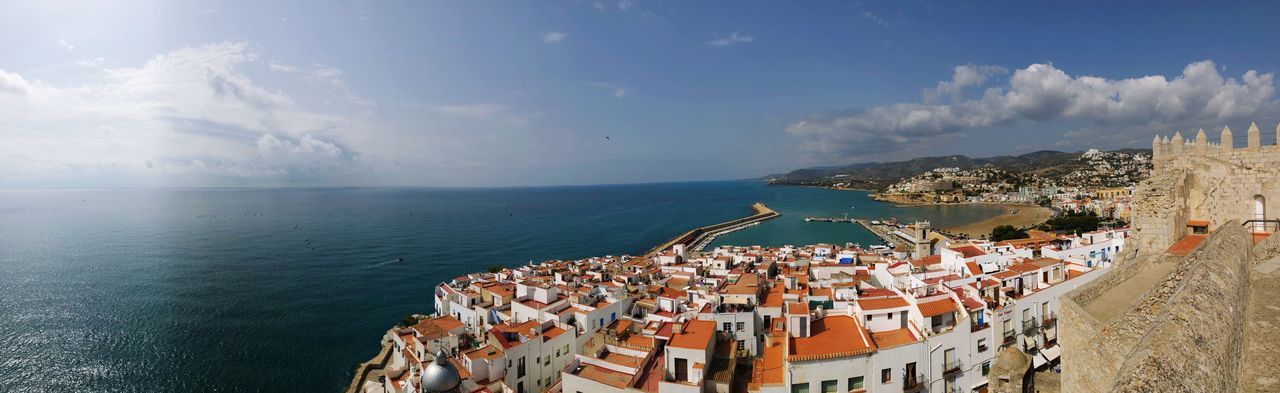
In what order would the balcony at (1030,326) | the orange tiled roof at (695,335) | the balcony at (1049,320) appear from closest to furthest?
the orange tiled roof at (695,335)
the balcony at (1030,326)
the balcony at (1049,320)

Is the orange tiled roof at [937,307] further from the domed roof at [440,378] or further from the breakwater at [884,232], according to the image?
the breakwater at [884,232]

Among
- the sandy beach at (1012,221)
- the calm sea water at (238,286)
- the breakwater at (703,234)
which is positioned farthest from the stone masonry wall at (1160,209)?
the sandy beach at (1012,221)

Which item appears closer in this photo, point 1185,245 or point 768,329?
point 1185,245

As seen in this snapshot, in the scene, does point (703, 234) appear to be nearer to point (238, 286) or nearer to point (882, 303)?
point (238, 286)

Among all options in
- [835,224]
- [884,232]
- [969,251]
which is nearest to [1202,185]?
[969,251]

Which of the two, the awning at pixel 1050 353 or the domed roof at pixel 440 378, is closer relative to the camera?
the domed roof at pixel 440 378

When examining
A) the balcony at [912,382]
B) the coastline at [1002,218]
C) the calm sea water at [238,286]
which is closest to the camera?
the balcony at [912,382]

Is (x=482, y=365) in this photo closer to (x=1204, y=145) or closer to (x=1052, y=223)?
(x=1204, y=145)
